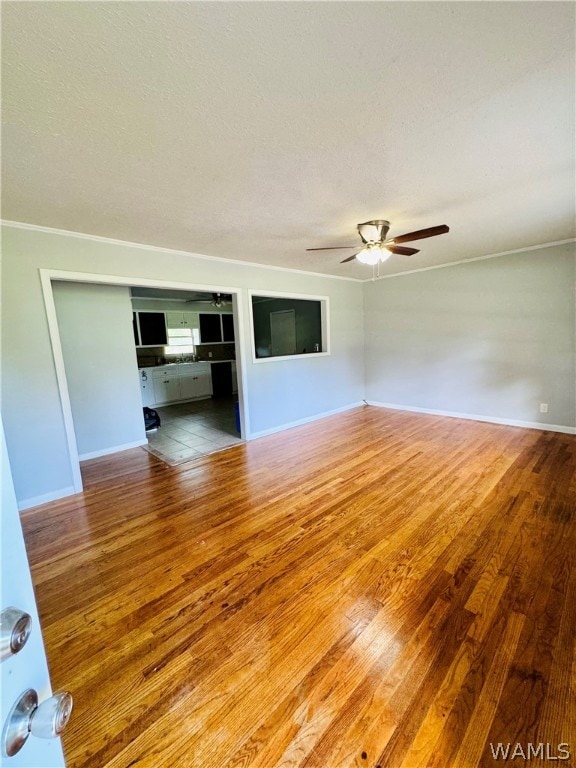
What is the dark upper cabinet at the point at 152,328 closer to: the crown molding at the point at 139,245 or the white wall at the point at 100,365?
the white wall at the point at 100,365

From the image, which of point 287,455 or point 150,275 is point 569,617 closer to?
point 287,455

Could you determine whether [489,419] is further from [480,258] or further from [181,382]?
[181,382]

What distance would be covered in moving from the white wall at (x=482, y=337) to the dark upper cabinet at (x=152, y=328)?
4.32 metres

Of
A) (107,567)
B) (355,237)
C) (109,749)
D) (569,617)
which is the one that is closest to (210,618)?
(109,749)

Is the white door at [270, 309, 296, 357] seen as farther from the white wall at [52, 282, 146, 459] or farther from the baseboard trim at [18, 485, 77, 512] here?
the baseboard trim at [18, 485, 77, 512]

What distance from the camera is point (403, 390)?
5.62 metres

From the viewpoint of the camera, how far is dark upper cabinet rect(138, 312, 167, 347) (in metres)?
6.42

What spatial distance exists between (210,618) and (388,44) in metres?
2.65

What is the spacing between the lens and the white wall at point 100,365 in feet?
12.1

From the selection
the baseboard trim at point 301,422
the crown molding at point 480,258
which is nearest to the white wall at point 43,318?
the baseboard trim at point 301,422

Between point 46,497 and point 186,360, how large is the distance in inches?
180

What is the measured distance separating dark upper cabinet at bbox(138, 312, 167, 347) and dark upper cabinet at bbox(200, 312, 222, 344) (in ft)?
2.96

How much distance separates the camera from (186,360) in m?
7.16

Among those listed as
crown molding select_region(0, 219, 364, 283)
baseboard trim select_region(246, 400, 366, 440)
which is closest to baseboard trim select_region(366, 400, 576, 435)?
baseboard trim select_region(246, 400, 366, 440)
